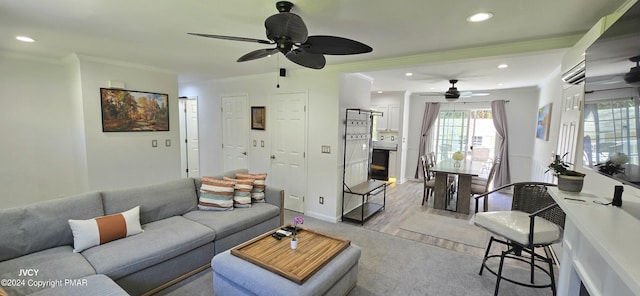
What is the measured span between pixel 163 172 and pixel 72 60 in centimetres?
199

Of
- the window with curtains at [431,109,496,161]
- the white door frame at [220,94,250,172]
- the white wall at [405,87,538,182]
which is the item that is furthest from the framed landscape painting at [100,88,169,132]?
the white wall at [405,87,538,182]

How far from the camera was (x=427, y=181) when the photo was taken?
199 inches

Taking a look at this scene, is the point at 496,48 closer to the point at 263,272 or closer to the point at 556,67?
the point at 556,67

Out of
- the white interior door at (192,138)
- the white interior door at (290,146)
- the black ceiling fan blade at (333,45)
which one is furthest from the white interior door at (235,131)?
the black ceiling fan blade at (333,45)

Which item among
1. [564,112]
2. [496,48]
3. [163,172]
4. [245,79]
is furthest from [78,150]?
[564,112]

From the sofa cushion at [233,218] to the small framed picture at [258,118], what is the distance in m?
1.83

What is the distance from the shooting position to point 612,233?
3.53ft

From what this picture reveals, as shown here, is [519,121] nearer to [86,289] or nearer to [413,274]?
[413,274]

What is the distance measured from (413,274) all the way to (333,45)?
7.32 feet

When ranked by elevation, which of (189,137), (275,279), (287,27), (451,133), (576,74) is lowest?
(275,279)

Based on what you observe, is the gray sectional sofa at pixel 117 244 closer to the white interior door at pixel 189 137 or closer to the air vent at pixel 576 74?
the air vent at pixel 576 74

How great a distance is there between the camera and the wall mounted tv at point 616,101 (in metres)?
1.11

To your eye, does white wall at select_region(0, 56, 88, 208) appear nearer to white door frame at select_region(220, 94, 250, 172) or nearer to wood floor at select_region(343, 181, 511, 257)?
white door frame at select_region(220, 94, 250, 172)

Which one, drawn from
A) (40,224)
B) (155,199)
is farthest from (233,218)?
(40,224)
